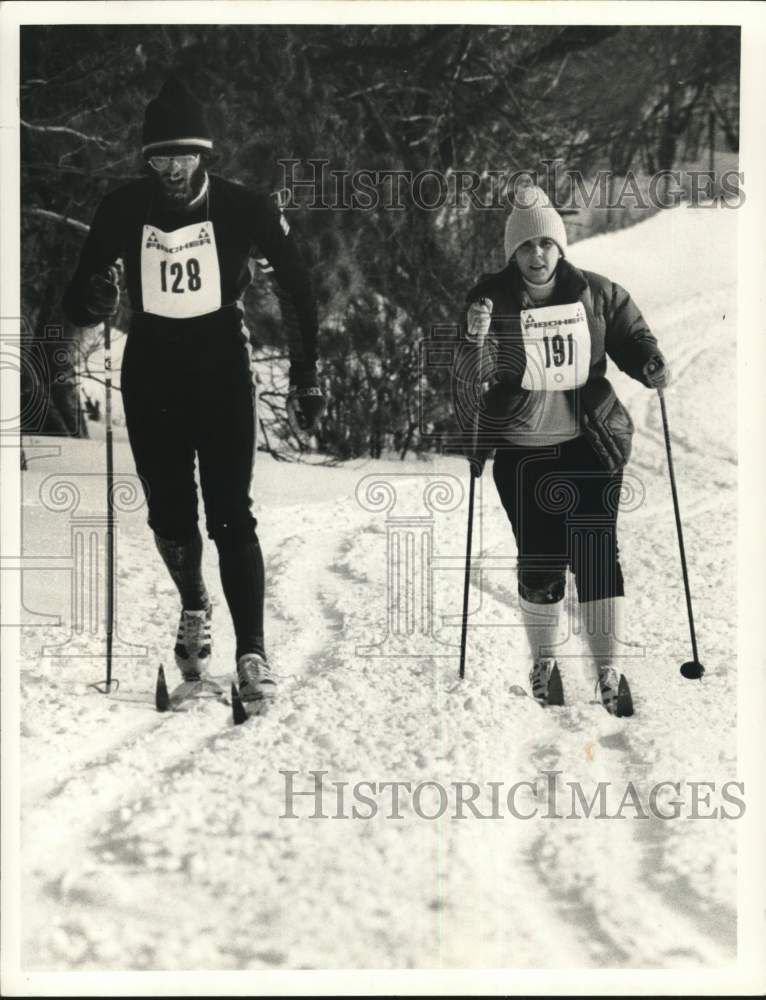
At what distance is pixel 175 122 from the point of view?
368cm

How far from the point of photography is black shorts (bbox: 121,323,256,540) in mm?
3646

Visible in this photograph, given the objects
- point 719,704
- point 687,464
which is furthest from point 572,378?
point 719,704

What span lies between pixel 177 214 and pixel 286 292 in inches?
16.5

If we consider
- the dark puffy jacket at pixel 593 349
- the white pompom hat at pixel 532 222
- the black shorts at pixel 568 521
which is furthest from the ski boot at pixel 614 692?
the white pompom hat at pixel 532 222

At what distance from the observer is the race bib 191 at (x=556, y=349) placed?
12.2ft

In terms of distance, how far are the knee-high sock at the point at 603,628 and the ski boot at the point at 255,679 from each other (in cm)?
103

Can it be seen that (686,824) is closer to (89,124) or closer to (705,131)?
(705,131)

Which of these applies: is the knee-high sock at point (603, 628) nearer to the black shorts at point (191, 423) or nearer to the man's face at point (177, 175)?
the black shorts at point (191, 423)

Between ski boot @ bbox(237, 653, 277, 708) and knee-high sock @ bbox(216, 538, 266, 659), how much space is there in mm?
26

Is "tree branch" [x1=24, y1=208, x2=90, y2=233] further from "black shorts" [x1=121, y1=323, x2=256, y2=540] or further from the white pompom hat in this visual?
the white pompom hat

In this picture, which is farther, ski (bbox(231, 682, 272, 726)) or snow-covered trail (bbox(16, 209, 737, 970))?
ski (bbox(231, 682, 272, 726))

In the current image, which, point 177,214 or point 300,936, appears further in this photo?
point 177,214

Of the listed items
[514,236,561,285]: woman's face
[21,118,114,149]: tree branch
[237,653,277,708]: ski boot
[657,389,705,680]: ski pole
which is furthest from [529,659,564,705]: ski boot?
[21,118,114,149]: tree branch

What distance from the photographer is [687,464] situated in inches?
152
